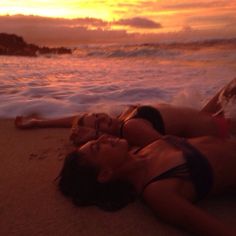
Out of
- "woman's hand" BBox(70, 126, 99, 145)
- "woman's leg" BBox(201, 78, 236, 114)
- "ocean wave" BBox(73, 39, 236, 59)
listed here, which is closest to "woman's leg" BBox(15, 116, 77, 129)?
"woman's hand" BBox(70, 126, 99, 145)

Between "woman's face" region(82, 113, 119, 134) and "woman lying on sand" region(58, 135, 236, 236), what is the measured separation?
66 centimetres

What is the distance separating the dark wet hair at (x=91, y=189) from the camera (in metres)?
2.46

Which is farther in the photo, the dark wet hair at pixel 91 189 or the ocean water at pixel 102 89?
the ocean water at pixel 102 89

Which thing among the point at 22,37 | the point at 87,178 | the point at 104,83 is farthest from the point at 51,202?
the point at 22,37

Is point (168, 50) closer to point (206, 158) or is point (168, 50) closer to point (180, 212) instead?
point (206, 158)

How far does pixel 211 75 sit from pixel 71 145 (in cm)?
499

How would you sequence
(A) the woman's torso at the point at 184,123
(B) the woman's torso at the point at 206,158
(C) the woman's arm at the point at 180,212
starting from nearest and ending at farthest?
(C) the woman's arm at the point at 180,212, (B) the woman's torso at the point at 206,158, (A) the woman's torso at the point at 184,123

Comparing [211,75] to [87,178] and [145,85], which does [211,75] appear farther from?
[87,178]

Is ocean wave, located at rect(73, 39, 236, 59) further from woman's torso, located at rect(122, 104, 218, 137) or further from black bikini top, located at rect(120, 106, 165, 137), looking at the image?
black bikini top, located at rect(120, 106, 165, 137)

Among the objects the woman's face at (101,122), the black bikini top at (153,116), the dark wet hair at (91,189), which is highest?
the black bikini top at (153,116)

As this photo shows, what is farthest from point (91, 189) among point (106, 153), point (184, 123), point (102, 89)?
point (102, 89)

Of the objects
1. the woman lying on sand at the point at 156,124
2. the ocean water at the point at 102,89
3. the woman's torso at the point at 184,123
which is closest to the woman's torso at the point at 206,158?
the woman lying on sand at the point at 156,124

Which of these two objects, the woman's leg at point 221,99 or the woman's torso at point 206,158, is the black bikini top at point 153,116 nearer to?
the woman's torso at point 206,158

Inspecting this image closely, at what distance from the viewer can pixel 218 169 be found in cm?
240
